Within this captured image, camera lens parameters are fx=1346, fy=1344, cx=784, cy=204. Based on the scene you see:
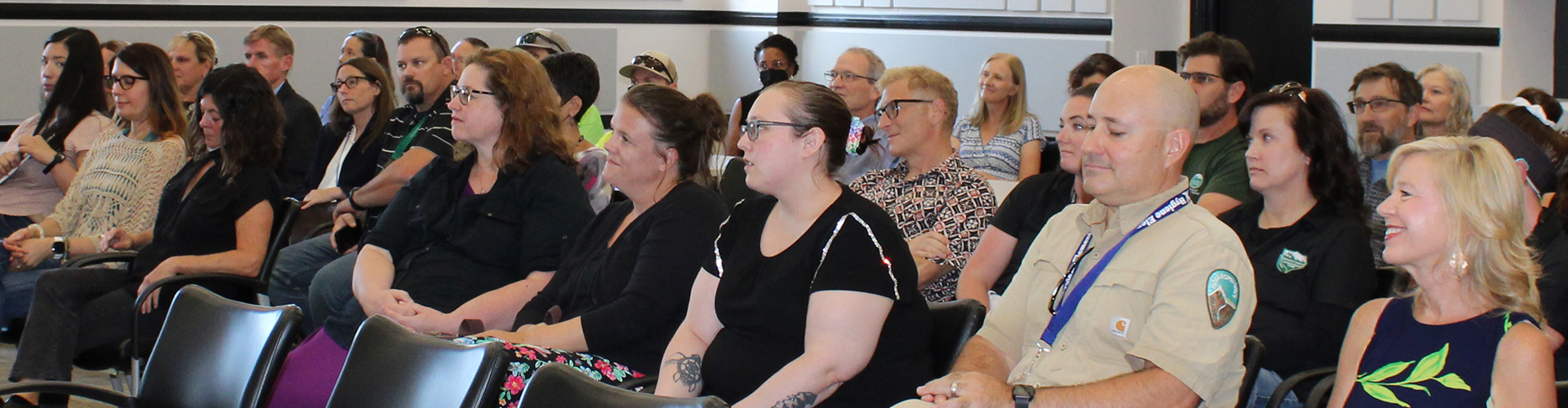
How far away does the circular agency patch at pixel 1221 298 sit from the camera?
6.74ft

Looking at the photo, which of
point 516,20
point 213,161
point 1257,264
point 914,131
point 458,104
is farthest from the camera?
point 516,20

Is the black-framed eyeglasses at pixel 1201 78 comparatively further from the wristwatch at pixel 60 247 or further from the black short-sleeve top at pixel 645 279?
the wristwatch at pixel 60 247

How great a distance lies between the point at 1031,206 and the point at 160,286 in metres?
2.33

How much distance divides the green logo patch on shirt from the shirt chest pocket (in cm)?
83

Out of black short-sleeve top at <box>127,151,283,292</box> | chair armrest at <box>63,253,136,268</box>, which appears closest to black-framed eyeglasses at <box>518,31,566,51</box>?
black short-sleeve top at <box>127,151,283,292</box>

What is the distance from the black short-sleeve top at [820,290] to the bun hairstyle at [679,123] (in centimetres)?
55

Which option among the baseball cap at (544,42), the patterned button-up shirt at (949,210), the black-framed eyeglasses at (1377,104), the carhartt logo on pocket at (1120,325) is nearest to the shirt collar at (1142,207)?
the carhartt logo on pocket at (1120,325)

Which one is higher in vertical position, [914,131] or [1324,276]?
[914,131]

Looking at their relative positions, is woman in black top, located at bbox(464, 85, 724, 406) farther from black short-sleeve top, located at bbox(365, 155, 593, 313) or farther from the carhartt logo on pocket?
the carhartt logo on pocket

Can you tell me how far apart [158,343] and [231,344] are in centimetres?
24

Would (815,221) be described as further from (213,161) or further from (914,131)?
(213,161)

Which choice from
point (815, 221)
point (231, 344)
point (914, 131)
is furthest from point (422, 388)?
point (914, 131)

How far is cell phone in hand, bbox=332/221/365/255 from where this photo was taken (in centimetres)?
398

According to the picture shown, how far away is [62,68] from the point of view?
501cm
